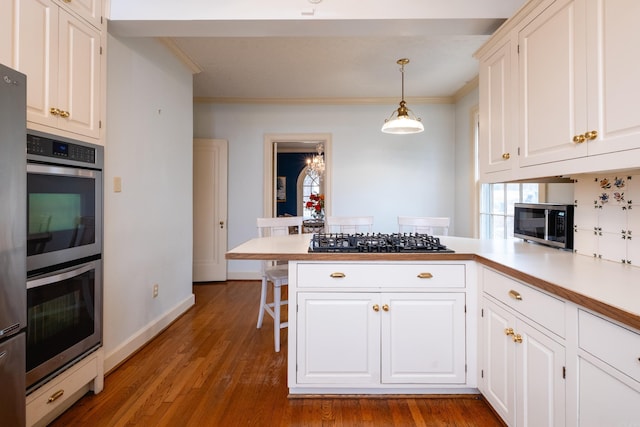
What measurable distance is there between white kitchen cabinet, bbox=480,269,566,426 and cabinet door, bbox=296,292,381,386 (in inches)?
22.9

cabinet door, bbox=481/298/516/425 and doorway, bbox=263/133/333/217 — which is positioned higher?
doorway, bbox=263/133/333/217

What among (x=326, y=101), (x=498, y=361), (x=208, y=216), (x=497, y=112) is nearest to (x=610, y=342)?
(x=498, y=361)

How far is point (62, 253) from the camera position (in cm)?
162

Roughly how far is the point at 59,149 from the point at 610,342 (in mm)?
2353

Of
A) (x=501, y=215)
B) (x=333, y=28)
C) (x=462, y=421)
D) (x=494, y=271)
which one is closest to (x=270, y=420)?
(x=462, y=421)

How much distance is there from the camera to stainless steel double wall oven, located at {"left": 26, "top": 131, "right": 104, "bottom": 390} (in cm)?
147

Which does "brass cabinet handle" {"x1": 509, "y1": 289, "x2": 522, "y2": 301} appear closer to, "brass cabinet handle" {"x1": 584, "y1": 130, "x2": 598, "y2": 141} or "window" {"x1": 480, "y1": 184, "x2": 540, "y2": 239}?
"brass cabinet handle" {"x1": 584, "y1": 130, "x2": 598, "y2": 141}

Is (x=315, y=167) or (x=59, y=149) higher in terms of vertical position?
(x=315, y=167)

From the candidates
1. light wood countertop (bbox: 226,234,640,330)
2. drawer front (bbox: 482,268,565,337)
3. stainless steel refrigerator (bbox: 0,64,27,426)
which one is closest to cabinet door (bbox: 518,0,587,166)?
light wood countertop (bbox: 226,234,640,330)

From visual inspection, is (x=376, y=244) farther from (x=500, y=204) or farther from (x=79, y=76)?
(x=500, y=204)

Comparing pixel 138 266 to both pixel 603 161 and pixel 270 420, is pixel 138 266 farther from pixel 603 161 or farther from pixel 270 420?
pixel 603 161

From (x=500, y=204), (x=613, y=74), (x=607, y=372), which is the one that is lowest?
(x=607, y=372)

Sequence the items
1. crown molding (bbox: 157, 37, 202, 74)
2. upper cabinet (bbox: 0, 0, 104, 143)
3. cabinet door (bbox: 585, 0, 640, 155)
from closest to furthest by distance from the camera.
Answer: cabinet door (bbox: 585, 0, 640, 155)
upper cabinet (bbox: 0, 0, 104, 143)
crown molding (bbox: 157, 37, 202, 74)

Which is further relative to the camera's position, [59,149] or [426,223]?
[426,223]
